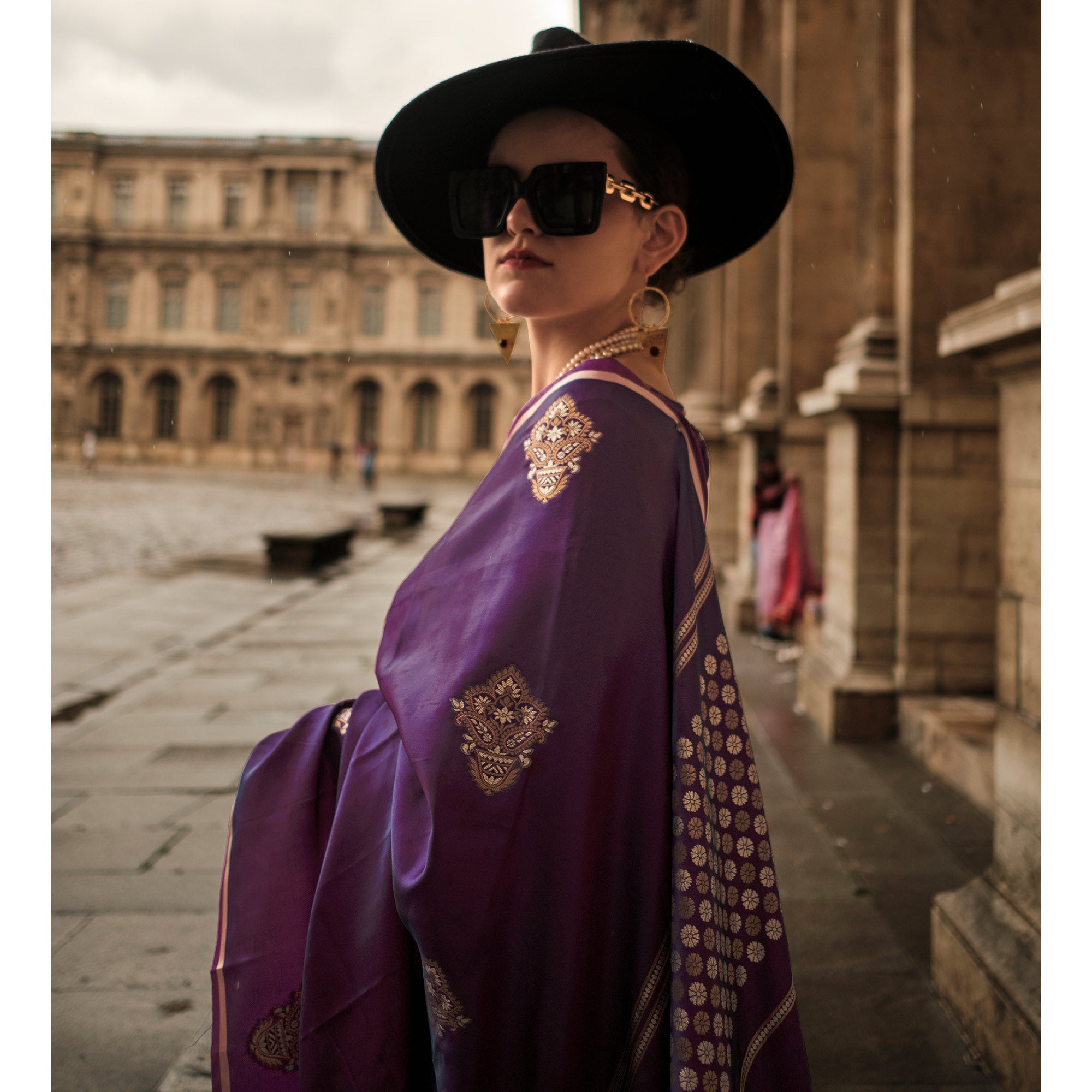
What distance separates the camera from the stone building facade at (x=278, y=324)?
29.1 metres

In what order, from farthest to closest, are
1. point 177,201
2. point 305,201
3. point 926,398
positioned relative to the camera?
point 177,201 < point 305,201 < point 926,398

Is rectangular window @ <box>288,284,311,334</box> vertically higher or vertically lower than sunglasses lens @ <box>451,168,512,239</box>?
higher

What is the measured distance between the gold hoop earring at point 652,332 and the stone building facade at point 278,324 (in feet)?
88.1

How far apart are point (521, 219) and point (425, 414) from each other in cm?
4157

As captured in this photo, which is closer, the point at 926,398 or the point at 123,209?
the point at 926,398

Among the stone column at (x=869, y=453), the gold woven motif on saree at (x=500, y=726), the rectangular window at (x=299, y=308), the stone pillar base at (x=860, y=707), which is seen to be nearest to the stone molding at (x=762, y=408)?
the stone column at (x=869, y=453)

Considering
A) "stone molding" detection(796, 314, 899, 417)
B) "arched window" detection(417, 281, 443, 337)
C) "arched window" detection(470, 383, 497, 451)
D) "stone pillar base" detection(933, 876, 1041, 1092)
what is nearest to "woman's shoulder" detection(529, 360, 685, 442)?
"stone pillar base" detection(933, 876, 1041, 1092)

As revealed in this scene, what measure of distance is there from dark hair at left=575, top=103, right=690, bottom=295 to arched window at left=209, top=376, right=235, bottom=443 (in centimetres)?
3991

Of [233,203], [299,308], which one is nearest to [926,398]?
[233,203]

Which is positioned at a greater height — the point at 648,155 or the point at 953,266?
the point at 953,266

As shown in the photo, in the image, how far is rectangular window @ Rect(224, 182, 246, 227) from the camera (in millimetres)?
31625

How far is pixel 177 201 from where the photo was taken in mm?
30547

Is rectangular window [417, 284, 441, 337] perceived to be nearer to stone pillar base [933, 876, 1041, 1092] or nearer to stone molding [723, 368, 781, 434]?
stone molding [723, 368, 781, 434]

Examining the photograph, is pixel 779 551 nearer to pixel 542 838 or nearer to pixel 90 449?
pixel 542 838
